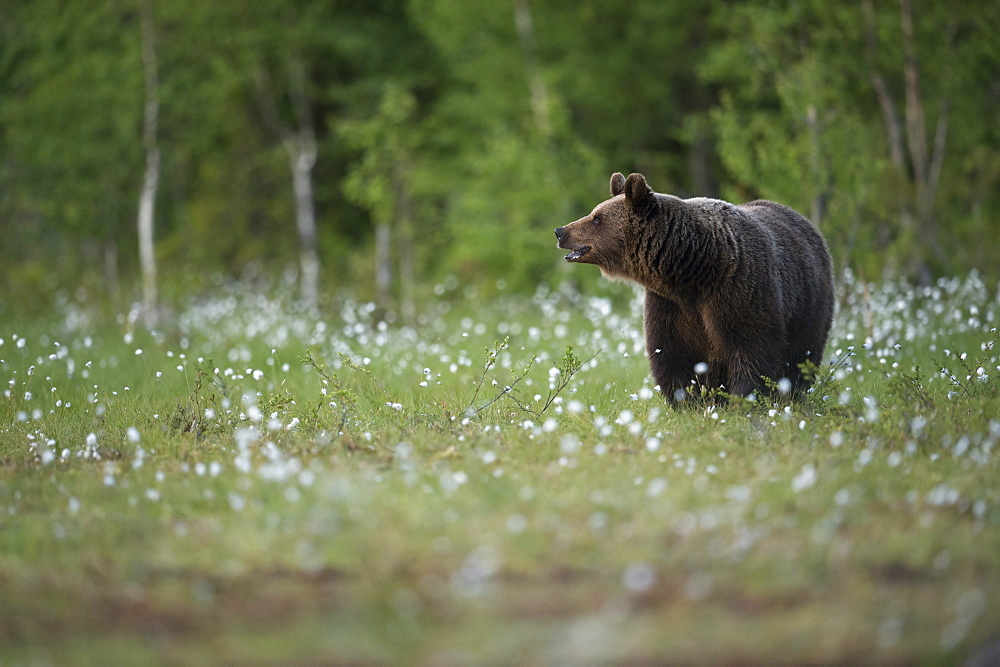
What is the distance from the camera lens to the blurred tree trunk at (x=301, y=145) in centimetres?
1984

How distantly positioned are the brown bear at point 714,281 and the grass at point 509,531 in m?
0.33

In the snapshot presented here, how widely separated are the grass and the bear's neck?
88 centimetres

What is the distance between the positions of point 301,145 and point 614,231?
15.2m

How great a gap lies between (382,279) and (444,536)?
15018 millimetres

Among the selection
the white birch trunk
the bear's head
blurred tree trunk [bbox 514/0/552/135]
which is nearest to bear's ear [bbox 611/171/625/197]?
the bear's head

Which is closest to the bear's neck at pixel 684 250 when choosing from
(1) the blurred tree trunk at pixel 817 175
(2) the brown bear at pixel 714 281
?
(2) the brown bear at pixel 714 281

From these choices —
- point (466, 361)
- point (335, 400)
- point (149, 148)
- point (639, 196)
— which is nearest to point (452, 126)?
point (149, 148)

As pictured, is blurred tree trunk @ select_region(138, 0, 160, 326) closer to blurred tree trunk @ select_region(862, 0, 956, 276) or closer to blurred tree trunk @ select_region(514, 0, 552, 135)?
blurred tree trunk @ select_region(514, 0, 552, 135)

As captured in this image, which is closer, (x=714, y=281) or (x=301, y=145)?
(x=714, y=281)

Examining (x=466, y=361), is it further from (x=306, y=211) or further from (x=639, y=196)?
(x=306, y=211)

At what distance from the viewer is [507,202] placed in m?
18.4

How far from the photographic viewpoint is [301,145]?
2075cm

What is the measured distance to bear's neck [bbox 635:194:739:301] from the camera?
6496 mm

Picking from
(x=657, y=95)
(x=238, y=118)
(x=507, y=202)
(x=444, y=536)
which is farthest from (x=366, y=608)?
(x=238, y=118)
